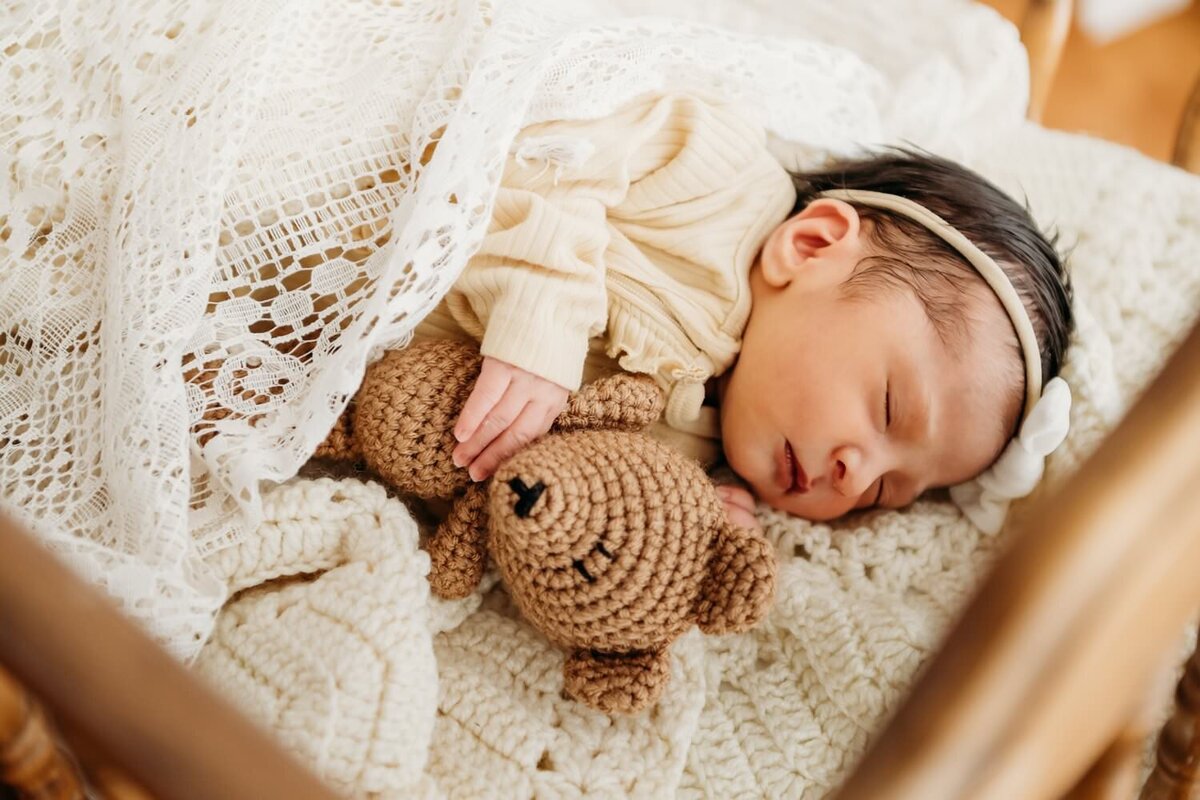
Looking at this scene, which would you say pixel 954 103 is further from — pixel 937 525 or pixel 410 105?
pixel 410 105

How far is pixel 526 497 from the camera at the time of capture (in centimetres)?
63

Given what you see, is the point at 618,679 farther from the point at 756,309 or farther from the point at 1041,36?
the point at 1041,36

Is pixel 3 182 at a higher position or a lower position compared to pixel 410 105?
lower

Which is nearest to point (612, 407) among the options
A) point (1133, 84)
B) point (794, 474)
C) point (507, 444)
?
point (507, 444)

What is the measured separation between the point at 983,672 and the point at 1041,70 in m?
1.28

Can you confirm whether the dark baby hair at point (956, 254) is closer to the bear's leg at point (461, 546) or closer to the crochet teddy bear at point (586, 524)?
the crochet teddy bear at point (586, 524)

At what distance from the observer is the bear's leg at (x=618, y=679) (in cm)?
73

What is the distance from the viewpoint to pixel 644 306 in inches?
34.9

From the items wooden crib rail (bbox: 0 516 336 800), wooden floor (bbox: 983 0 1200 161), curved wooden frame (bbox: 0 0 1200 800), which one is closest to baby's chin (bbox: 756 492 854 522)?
curved wooden frame (bbox: 0 0 1200 800)

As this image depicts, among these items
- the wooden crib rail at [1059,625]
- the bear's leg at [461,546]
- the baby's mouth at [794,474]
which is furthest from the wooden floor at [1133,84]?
the wooden crib rail at [1059,625]

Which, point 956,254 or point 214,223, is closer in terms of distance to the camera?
point 214,223

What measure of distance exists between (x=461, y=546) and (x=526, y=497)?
0.18 meters

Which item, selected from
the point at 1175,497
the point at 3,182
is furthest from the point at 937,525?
the point at 3,182

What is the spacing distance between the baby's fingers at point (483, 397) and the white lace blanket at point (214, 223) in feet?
0.24
